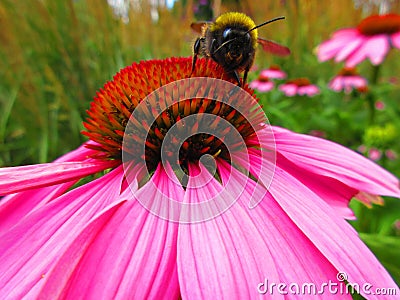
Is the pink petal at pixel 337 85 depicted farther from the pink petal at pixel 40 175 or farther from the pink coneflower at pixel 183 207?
the pink petal at pixel 40 175

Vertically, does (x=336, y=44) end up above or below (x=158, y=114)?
above

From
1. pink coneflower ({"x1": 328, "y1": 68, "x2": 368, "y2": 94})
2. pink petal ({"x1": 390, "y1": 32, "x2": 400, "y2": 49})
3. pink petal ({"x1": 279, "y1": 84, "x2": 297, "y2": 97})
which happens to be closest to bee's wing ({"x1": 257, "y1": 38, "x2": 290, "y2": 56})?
pink petal ({"x1": 390, "y1": 32, "x2": 400, "y2": 49})

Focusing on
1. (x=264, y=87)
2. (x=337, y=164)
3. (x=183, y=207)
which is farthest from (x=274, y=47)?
(x=264, y=87)

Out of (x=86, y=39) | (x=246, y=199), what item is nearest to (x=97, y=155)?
(x=246, y=199)

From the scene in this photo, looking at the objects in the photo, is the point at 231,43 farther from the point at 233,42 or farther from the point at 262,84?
the point at 262,84

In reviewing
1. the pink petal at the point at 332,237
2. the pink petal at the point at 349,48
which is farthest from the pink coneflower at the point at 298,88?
the pink petal at the point at 332,237

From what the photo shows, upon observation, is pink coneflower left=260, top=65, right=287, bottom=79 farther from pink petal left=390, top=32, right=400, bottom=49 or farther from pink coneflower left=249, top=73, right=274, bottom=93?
pink petal left=390, top=32, right=400, bottom=49
